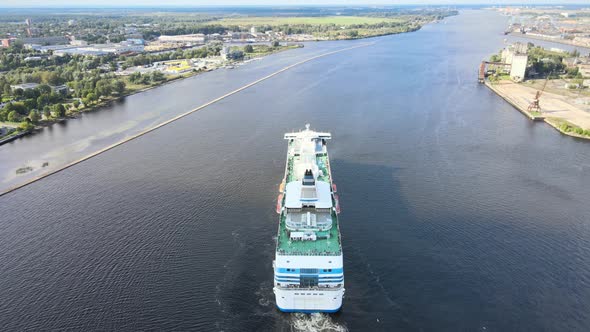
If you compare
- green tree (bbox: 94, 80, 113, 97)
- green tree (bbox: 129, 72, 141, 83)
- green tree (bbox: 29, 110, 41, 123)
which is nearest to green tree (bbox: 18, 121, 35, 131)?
green tree (bbox: 29, 110, 41, 123)

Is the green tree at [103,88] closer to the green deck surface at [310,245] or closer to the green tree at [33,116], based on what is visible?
the green tree at [33,116]

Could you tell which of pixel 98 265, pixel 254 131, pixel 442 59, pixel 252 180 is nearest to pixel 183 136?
pixel 254 131

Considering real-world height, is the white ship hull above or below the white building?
below

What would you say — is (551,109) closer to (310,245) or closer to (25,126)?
(310,245)

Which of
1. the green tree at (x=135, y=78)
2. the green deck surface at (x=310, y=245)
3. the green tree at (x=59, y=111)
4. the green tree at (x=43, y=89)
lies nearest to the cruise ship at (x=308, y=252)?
the green deck surface at (x=310, y=245)

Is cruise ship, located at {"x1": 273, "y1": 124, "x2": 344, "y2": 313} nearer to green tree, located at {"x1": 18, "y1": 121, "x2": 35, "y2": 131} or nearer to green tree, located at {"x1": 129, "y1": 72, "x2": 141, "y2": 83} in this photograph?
green tree, located at {"x1": 18, "y1": 121, "x2": 35, "y2": 131}

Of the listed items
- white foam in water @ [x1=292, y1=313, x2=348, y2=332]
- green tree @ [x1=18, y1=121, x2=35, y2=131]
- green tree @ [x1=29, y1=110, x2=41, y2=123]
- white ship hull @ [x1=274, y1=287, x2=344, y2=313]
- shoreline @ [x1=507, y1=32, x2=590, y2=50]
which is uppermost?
shoreline @ [x1=507, y1=32, x2=590, y2=50]

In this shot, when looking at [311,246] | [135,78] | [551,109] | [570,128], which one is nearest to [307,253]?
[311,246]
